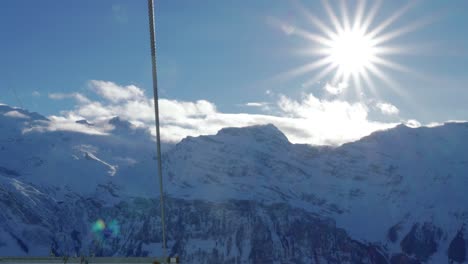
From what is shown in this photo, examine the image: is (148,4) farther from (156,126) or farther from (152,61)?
(156,126)

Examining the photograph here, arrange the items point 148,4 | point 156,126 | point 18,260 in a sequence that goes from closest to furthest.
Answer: point 148,4 < point 156,126 < point 18,260

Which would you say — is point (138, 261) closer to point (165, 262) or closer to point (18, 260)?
point (165, 262)

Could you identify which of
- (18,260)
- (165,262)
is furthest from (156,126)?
(18,260)

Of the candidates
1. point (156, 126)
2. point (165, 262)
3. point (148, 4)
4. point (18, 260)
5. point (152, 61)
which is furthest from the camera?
point (18, 260)

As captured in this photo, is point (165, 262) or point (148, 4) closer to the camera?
point (148, 4)

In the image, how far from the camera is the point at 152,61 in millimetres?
14164

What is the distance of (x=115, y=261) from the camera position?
19.3m

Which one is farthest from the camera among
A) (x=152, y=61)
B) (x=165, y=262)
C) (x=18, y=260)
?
→ (x=18, y=260)

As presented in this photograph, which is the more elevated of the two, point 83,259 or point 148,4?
point 148,4

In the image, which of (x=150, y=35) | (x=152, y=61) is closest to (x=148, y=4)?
(x=150, y=35)

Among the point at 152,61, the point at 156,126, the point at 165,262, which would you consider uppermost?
the point at 152,61

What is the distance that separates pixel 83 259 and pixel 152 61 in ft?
27.6

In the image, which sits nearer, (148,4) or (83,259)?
(148,4)

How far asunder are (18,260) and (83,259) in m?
2.48
